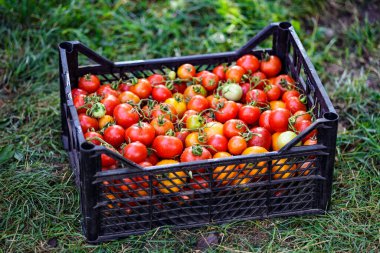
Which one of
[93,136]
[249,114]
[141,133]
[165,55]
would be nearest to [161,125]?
[141,133]

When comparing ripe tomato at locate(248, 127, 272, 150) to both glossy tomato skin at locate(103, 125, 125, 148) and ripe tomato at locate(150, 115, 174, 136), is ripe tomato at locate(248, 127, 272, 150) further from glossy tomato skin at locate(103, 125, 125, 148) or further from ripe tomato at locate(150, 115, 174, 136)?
glossy tomato skin at locate(103, 125, 125, 148)

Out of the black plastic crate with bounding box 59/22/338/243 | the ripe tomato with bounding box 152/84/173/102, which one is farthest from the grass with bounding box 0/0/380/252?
the ripe tomato with bounding box 152/84/173/102

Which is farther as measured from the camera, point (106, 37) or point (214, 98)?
point (106, 37)

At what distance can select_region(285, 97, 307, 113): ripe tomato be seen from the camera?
388cm

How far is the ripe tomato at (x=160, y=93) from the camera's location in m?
4.02

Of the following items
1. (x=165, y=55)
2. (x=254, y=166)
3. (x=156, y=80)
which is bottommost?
(x=165, y=55)

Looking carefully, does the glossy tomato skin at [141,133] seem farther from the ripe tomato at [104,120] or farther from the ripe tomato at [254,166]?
the ripe tomato at [254,166]

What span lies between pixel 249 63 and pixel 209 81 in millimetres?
282

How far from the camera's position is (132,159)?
11.3ft

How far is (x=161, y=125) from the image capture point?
370 cm

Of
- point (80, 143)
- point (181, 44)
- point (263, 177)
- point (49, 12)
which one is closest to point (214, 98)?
point (263, 177)

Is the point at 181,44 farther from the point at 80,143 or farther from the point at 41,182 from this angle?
the point at 80,143

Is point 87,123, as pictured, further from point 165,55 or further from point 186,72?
point 165,55

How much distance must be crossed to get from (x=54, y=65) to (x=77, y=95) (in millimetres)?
1167
